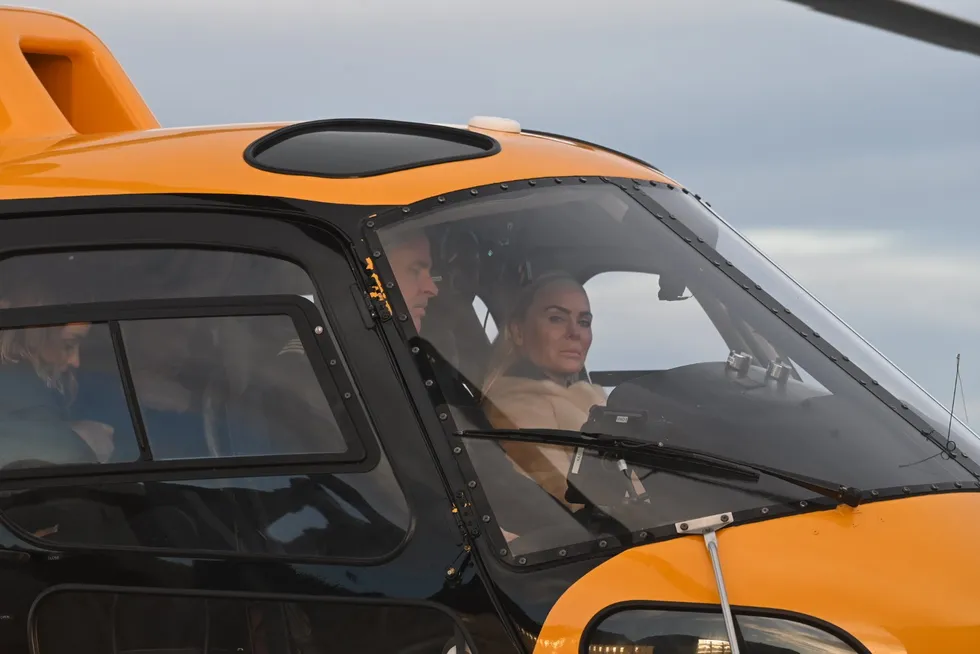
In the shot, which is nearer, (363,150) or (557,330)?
(557,330)

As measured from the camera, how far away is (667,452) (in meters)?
2.99

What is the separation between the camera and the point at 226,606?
9.95 ft

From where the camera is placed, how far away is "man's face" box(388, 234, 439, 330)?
3.18m

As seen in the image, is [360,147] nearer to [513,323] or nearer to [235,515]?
[513,323]

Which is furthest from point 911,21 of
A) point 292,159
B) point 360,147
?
point 292,159

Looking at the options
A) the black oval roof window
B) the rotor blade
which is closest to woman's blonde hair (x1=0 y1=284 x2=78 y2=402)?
the black oval roof window

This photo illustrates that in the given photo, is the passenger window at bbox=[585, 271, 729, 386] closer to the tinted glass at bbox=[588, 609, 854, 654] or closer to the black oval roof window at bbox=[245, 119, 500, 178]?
the black oval roof window at bbox=[245, 119, 500, 178]

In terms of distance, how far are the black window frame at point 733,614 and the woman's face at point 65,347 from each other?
152 cm

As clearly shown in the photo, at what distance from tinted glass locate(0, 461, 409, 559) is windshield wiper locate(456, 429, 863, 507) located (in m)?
0.29

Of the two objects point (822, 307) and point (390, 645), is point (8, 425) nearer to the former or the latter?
point (390, 645)

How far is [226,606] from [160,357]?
2.21ft

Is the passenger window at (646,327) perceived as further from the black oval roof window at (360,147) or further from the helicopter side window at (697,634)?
the helicopter side window at (697,634)

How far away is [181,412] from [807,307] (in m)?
1.67

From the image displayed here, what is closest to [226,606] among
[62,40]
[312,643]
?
[312,643]
